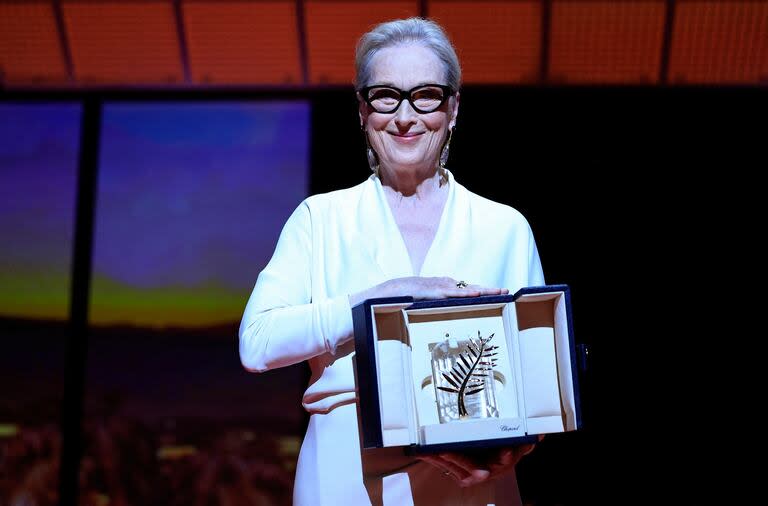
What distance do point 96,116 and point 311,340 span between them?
279 centimetres

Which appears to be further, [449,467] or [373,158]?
[373,158]

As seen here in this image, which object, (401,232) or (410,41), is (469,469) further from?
(410,41)

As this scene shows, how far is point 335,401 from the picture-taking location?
5.06ft

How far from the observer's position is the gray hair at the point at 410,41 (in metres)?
1.64

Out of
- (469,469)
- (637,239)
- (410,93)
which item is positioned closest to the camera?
(469,469)

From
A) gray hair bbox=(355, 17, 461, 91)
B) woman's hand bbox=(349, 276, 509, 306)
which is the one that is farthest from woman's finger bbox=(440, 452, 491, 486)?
gray hair bbox=(355, 17, 461, 91)

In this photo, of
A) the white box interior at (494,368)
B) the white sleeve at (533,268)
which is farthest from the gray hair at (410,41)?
the white box interior at (494,368)

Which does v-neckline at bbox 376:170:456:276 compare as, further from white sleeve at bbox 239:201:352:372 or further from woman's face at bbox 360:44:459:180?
white sleeve at bbox 239:201:352:372

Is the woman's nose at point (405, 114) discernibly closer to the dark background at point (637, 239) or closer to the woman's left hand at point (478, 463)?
the woman's left hand at point (478, 463)

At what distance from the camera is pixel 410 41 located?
64.4 inches

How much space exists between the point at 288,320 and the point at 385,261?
0.77 ft

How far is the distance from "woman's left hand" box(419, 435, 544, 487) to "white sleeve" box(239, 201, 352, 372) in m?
0.26

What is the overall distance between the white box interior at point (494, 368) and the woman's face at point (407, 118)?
0.37 m

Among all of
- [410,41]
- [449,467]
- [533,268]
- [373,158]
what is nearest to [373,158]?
[373,158]
